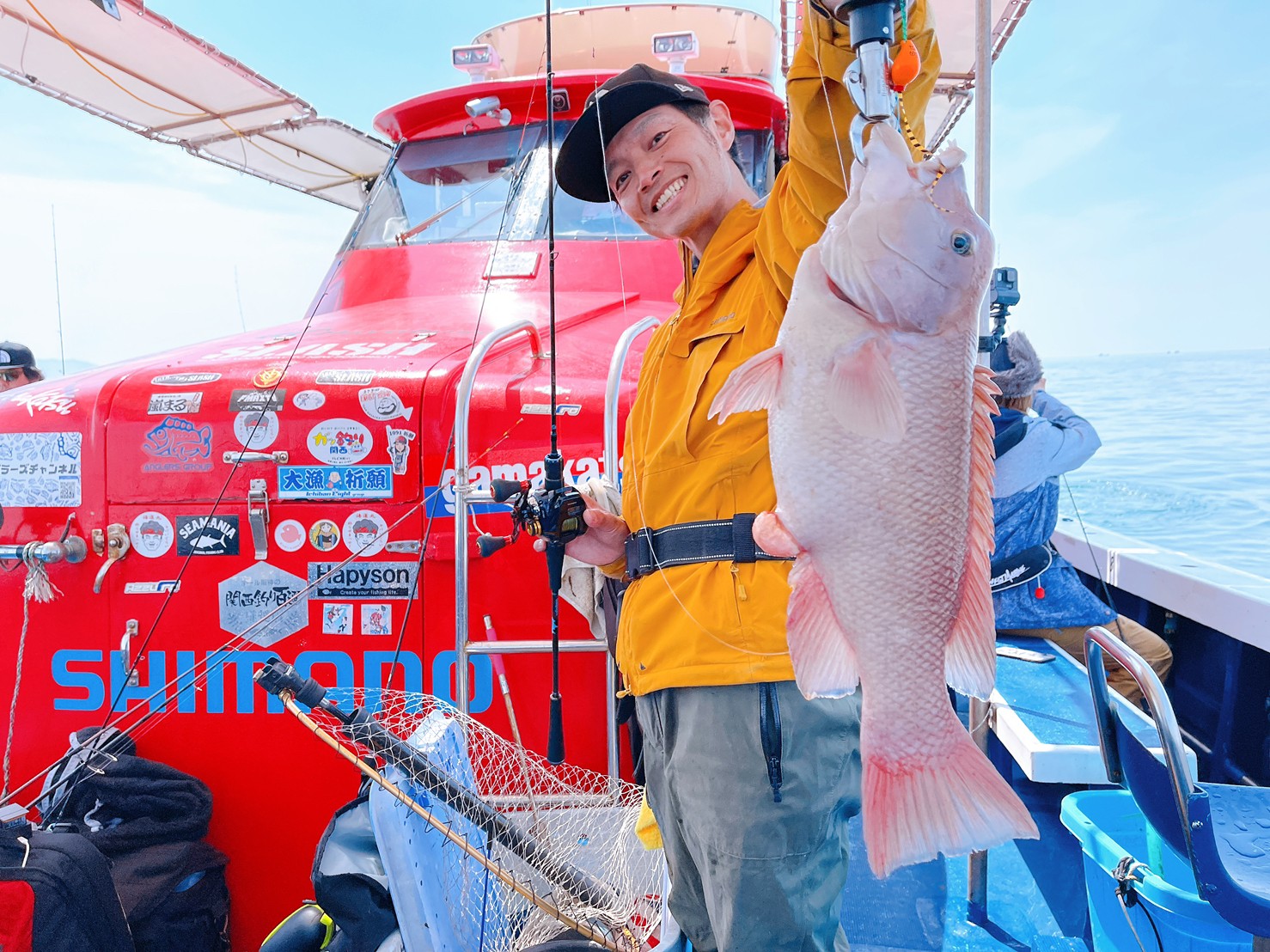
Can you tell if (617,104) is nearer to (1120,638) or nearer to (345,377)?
(345,377)

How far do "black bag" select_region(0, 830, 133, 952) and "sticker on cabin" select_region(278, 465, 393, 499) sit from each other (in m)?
1.18

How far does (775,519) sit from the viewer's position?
124 centimetres

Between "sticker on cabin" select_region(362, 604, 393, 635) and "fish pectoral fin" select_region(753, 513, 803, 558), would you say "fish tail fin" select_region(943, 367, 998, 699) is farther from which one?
"sticker on cabin" select_region(362, 604, 393, 635)

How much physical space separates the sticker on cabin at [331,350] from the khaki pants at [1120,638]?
116 inches

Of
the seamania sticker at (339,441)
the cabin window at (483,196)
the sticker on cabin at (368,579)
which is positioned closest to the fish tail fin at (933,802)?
the sticker on cabin at (368,579)

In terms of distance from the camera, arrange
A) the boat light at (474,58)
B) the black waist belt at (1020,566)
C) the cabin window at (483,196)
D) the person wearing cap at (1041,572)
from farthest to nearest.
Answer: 1. the boat light at (474,58)
2. the cabin window at (483,196)
3. the black waist belt at (1020,566)
4. the person wearing cap at (1041,572)

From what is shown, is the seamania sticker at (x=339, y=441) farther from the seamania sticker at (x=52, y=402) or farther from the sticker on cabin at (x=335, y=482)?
the seamania sticker at (x=52, y=402)

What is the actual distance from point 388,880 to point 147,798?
1.20m

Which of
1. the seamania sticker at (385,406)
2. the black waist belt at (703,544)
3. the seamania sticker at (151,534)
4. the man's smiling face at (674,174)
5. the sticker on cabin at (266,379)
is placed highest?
the man's smiling face at (674,174)

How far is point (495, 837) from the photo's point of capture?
2.11m

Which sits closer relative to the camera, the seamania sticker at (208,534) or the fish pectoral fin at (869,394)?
the fish pectoral fin at (869,394)

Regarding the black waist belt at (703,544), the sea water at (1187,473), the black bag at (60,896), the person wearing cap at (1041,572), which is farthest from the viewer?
the sea water at (1187,473)

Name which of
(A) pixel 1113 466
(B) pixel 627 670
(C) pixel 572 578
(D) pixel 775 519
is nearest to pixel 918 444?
(D) pixel 775 519

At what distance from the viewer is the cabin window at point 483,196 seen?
13.9 ft
